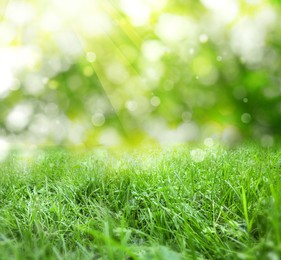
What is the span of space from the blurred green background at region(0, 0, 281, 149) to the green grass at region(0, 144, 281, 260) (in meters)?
0.22

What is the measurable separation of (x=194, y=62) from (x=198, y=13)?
205mm

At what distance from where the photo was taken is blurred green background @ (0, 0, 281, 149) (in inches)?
58.9

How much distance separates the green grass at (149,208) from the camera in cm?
135

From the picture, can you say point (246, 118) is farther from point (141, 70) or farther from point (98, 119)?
point (98, 119)

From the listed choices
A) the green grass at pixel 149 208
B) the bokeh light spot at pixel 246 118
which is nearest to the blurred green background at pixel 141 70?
the bokeh light spot at pixel 246 118

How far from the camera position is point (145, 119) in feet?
6.56

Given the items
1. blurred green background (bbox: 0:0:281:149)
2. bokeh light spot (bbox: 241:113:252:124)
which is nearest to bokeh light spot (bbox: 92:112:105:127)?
blurred green background (bbox: 0:0:281:149)

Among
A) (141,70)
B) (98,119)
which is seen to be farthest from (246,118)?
(98,119)

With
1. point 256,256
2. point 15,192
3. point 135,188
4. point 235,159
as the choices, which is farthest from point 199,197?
point 15,192

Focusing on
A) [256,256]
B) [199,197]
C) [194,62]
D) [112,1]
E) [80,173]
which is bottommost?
[80,173]

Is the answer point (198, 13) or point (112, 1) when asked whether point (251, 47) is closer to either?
point (198, 13)

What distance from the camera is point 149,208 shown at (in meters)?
1.87

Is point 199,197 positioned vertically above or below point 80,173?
above

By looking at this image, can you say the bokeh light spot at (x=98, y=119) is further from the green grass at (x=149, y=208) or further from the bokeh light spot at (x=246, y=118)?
the bokeh light spot at (x=246, y=118)
